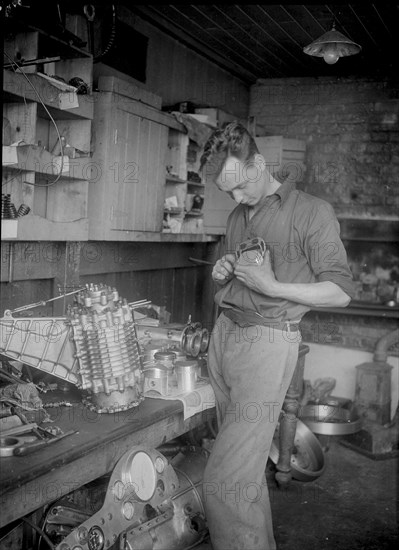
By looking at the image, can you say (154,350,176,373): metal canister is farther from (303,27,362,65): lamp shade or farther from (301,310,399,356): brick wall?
(301,310,399,356): brick wall

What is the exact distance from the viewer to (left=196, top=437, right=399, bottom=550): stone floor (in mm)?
3363

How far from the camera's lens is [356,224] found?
5.84 m

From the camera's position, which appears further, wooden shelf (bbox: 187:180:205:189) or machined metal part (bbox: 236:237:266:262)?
wooden shelf (bbox: 187:180:205:189)

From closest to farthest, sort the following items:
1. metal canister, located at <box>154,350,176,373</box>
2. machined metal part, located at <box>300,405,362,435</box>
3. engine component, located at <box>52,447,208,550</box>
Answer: engine component, located at <box>52,447,208,550</box> < metal canister, located at <box>154,350,176,373</box> < machined metal part, located at <box>300,405,362,435</box>

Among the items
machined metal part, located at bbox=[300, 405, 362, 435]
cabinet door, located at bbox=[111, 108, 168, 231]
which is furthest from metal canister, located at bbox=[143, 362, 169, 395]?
machined metal part, located at bbox=[300, 405, 362, 435]

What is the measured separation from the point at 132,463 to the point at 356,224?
4.01 m

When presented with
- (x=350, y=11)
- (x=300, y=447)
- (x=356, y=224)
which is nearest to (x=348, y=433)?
(x=300, y=447)

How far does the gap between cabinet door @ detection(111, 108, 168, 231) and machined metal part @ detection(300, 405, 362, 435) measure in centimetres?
209

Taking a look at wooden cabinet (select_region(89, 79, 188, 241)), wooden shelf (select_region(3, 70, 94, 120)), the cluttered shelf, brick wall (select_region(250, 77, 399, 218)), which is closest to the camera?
wooden shelf (select_region(3, 70, 94, 120))

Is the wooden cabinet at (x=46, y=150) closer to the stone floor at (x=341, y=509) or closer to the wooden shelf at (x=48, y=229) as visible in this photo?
the wooden shelf at (x=48, y=229)

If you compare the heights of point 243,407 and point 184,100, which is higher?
point 184,100

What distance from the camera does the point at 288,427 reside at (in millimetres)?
3881

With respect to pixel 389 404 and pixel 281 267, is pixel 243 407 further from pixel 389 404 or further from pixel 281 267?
pixel 389 404

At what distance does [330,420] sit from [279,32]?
317cm
